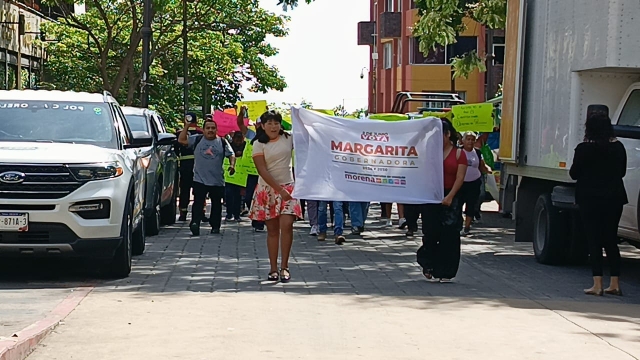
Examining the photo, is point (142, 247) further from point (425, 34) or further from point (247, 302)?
point (425, 34)

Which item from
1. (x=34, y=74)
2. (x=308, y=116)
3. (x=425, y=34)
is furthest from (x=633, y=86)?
(x=34, y=74)

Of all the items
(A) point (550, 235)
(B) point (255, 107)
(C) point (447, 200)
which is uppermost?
(B) point (255, 107)

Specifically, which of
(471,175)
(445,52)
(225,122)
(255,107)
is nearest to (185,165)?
(255,107)

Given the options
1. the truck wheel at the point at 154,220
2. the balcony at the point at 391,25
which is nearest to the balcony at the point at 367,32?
the balcony at the point at 391,25

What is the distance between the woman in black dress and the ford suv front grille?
4.97 meters

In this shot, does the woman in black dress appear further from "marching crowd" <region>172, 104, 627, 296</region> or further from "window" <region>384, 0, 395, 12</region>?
"window" <region>384, 0, 395, 12</region>

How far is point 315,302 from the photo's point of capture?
10.4 metres

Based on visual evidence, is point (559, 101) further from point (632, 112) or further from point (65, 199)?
point (65, 199)

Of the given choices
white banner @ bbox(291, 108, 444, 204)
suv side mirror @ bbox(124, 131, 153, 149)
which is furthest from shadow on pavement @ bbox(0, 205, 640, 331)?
suv side mirror @ bbox(124, 131, 153, 149)

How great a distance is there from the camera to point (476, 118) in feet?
65.9

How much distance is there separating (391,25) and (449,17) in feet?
119

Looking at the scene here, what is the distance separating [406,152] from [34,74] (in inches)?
1429

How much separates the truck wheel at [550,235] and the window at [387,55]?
51.6 m

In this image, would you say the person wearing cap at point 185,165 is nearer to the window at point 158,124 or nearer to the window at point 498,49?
the window at point 158,124
